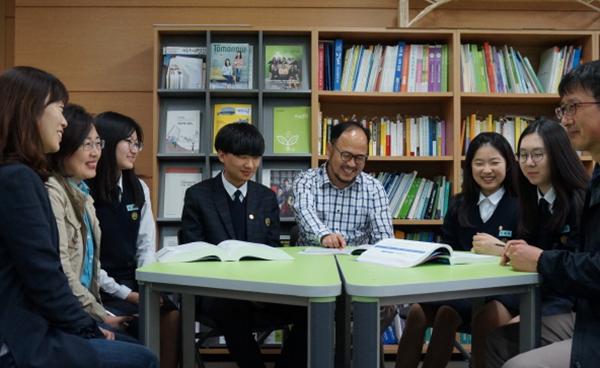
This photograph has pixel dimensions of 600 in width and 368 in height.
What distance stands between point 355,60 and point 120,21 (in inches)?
58.8

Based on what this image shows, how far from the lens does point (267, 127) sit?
139 inches

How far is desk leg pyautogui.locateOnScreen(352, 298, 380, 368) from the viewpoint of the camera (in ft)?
4.04

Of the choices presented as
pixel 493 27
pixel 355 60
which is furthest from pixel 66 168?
pixel 493 27

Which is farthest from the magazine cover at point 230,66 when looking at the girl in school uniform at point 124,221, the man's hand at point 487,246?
the man's hand at point 487,246

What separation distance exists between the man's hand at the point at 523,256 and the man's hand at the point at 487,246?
1.18 feet

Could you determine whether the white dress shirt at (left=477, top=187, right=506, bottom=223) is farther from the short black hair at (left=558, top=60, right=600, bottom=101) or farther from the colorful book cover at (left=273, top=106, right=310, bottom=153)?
the colorful book cover at (left=273, top=106, right=310, bottom=153)

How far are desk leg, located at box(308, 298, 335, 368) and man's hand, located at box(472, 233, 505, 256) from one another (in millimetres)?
918

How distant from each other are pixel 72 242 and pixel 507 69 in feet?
8.92

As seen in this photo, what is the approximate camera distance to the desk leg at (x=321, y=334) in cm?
125

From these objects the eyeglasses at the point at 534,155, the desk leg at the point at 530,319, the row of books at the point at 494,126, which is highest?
the row of books at the point at 494,126

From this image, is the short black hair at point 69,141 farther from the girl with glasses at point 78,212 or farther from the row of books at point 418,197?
the row of books at point 418,197

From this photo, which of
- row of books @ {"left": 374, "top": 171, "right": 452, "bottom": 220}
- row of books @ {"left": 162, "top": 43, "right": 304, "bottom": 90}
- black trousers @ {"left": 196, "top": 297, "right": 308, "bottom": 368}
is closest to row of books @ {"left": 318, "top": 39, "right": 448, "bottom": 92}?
row of books @ {"left": 162, "top": 43, "right": 304, "bottom": 90}

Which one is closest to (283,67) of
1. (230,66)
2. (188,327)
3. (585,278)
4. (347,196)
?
(230,66)

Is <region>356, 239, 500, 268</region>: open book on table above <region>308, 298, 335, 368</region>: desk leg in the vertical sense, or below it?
above
